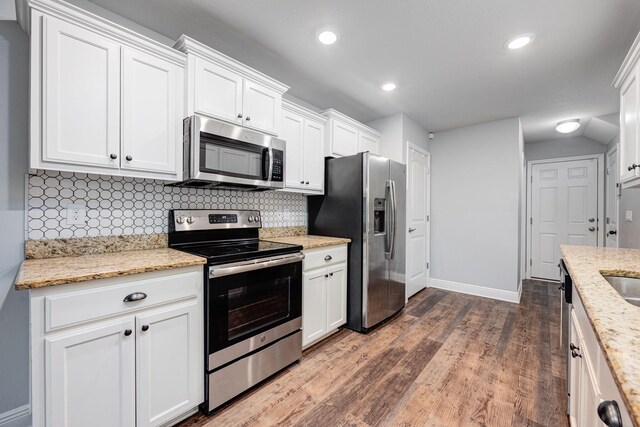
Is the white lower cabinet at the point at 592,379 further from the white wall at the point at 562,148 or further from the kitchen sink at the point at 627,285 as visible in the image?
the white wall at the point at 562,148

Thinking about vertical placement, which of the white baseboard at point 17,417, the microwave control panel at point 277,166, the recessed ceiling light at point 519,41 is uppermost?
the recessed ceiling light at point 519,41

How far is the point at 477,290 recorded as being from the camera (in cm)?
401

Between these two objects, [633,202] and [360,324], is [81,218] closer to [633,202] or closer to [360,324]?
[360,324]

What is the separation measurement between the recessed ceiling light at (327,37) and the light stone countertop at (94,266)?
5.72 ft

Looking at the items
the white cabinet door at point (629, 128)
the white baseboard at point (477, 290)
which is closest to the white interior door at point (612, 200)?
the white baseboard at point (477, 290)

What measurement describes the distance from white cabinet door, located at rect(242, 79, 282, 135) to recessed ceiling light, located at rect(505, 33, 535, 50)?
180cm

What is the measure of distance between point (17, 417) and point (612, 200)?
655 cm

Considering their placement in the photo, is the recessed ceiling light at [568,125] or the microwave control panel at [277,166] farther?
the recessed ceiling light at [568,125]

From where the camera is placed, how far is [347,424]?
5.30 ft

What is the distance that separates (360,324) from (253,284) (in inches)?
54.7

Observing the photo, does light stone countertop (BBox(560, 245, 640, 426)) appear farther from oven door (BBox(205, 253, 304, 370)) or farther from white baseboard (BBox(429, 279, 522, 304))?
white baseboard (BBox(429, 279, 522, 304))

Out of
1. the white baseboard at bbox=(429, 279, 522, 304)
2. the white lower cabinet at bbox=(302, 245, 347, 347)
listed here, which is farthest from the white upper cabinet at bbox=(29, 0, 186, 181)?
the white baseboard at bbox=(429, 279, 522, 304)

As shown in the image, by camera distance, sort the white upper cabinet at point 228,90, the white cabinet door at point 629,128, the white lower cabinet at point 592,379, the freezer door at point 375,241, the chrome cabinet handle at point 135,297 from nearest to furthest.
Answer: the white lower cabinet at point 592,379 < the chrome cabinet handle at point 135,297 < the white cabinet door at point 629,128 < the white upper cabinet at point 228,90 < the freezer door at point 375,241

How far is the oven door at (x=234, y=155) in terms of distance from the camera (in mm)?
1845
